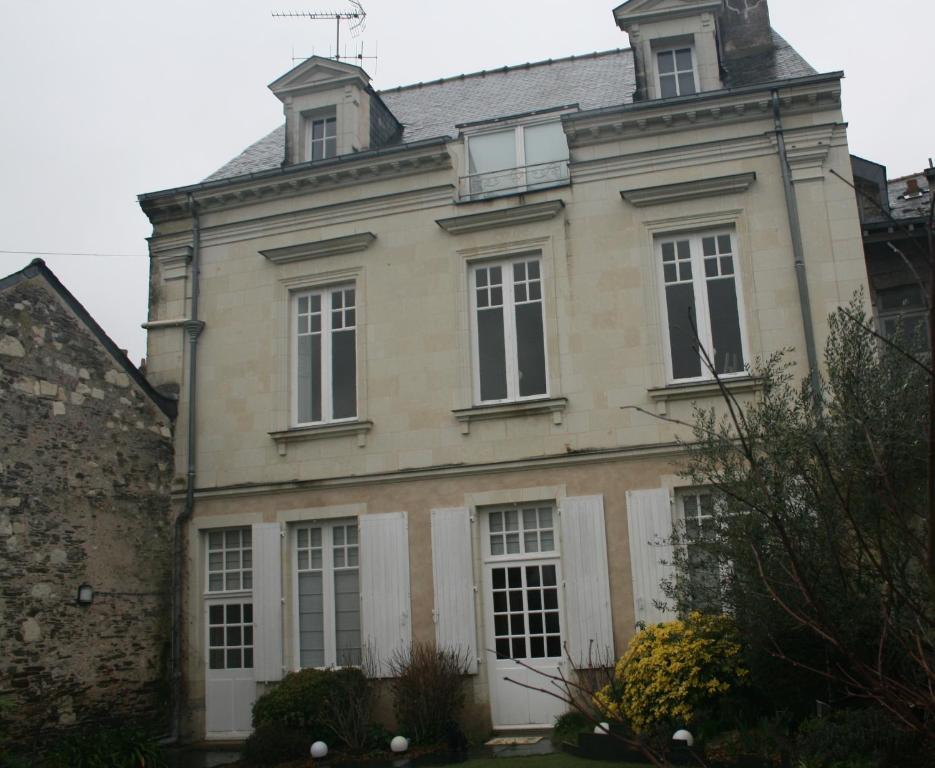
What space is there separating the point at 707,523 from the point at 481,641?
380cm

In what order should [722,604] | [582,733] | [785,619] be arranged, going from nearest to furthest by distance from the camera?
[785,619] < [722,604] < [582,733]

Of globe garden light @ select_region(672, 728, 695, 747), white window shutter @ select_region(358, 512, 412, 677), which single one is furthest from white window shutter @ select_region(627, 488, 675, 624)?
white window shutter @ select_region(358, 512, 412, 677)

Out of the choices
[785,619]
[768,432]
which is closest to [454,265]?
[768,432]

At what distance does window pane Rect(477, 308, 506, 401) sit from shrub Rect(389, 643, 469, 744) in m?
3.33

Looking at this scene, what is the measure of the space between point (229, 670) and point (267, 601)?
1.13 metres

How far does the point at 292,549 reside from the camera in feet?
43.7

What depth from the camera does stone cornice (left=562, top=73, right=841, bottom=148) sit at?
12.4 metres

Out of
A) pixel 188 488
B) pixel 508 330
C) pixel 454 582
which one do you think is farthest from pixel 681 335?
pixel 188 488

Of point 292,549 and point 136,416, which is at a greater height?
point 136,416

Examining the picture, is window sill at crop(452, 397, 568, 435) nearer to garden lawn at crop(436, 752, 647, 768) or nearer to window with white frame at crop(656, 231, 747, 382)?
window with white frame at crop(656, 231, 747, 382)

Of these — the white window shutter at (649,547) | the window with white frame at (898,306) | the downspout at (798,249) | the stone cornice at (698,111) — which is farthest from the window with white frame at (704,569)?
the stone cornice at (698,111)

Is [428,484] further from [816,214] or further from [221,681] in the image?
[816,214]

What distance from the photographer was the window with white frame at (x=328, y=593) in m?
12.8

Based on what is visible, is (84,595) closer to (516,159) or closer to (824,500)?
(516,159)
